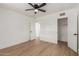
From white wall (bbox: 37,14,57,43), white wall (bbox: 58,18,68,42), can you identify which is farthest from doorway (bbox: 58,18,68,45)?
white wall (bbox: 37,14,57,43)

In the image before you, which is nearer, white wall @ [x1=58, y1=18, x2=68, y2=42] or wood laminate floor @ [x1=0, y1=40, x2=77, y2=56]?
wood laminate floor @ [x1=0, y1=40, x2=77, y2=56]

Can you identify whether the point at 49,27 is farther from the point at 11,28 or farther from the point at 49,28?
the point at 11,28

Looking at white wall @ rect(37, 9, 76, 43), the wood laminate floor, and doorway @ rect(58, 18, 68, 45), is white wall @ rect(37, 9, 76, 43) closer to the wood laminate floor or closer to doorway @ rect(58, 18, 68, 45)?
doorway @ rect(58, 18, 68, 45)

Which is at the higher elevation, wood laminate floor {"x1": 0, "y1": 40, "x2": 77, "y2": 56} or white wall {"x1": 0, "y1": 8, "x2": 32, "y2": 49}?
white wall {"x1": 0, "y1": 8, "x2": 32, "y2": 49}

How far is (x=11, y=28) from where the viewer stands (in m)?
4.82

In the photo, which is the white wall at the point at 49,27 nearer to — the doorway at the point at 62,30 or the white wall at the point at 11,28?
the doorway at the point at 62,30

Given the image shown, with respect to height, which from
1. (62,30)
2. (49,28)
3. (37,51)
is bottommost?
(37,51)

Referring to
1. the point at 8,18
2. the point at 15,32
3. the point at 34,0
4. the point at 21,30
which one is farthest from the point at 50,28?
the point at 34,0

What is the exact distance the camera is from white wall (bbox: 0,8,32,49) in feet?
13.9

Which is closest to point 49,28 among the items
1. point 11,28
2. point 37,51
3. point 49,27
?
point 49,27

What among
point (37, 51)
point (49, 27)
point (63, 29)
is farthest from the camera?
point (63, 29)

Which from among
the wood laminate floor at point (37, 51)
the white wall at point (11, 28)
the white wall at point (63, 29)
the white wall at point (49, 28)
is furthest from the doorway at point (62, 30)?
the white wall at point (11, 28)

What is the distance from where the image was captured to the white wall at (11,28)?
422 cm

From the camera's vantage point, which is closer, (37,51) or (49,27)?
(37,51)
